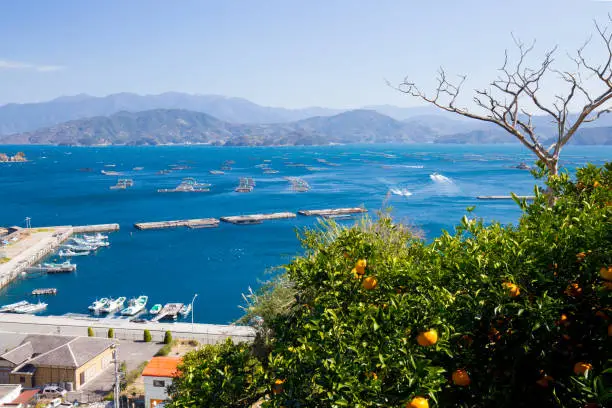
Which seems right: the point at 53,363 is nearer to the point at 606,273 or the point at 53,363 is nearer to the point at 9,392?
the point at 9,392

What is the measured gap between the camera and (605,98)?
5.14 m

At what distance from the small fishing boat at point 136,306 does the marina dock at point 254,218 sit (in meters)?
18.0

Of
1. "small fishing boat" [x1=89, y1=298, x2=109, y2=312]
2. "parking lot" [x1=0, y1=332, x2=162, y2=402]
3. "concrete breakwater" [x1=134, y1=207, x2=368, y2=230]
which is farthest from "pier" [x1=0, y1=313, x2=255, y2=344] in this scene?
"concrete breakwater" [x1=134, y1=207, x2=368, y2=230]

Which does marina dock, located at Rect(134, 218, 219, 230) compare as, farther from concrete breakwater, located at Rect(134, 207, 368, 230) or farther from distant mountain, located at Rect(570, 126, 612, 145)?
distant mountain, located at Rect(570, 126, 612, 145)

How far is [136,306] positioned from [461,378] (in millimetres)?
26073

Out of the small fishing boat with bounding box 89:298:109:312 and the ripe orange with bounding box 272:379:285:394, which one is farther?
the small fishing boat with bounding box 89:298:109:312

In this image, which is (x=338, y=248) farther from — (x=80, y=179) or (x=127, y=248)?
(x=80, y=179)

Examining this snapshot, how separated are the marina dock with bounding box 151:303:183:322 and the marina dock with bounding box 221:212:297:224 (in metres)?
19.1

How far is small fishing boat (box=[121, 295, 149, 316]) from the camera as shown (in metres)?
25.8

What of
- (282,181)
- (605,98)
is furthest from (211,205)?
(605,98)

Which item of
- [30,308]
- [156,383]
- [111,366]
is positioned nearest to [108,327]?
[111,366]

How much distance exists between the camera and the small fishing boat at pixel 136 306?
2576 cm

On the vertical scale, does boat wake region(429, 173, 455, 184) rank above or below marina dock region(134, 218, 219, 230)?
above

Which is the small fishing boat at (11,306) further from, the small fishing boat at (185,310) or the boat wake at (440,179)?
the boat wake at (440,179)
